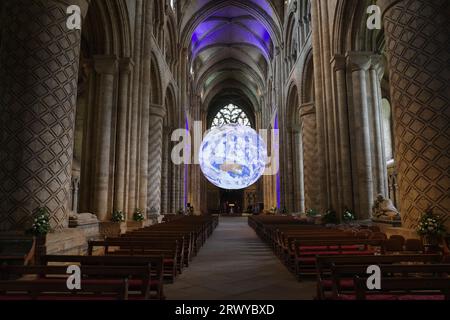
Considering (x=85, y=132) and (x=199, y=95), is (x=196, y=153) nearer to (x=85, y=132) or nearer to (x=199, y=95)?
(x=199, y=95)

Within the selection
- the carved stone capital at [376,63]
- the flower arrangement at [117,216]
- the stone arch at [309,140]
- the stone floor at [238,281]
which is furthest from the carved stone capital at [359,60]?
the flower arrangement at [117,216]

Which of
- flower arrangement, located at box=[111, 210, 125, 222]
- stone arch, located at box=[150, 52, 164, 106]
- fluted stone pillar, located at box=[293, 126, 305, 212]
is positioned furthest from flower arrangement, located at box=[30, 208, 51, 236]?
fluted stone pillar, located at box=[293, 126, 305, 212]

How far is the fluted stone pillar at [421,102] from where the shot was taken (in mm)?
6039

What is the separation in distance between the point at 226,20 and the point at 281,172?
14366 mm

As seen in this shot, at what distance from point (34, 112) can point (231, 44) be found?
95.9ft

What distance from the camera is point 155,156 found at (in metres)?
17.4

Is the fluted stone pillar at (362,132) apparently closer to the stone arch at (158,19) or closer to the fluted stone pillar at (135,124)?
the fluted stone pillar at (135,124)

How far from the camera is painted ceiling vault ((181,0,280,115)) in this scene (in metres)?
25.8

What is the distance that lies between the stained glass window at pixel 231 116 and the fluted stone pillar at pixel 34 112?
39.9m

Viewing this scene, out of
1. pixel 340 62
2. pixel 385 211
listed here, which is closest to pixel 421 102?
pixel 385 211

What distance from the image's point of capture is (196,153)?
35938 mm

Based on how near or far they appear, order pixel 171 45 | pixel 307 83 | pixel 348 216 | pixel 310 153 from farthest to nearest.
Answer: pixel 171 45 → pixel 307 83 → pixel 310 153 → pixel 348 216

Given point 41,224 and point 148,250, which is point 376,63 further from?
point 41,224

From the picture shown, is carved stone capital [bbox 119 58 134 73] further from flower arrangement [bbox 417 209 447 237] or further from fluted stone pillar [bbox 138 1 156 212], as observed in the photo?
flower arrangement [bbox 417 209 447 237]
